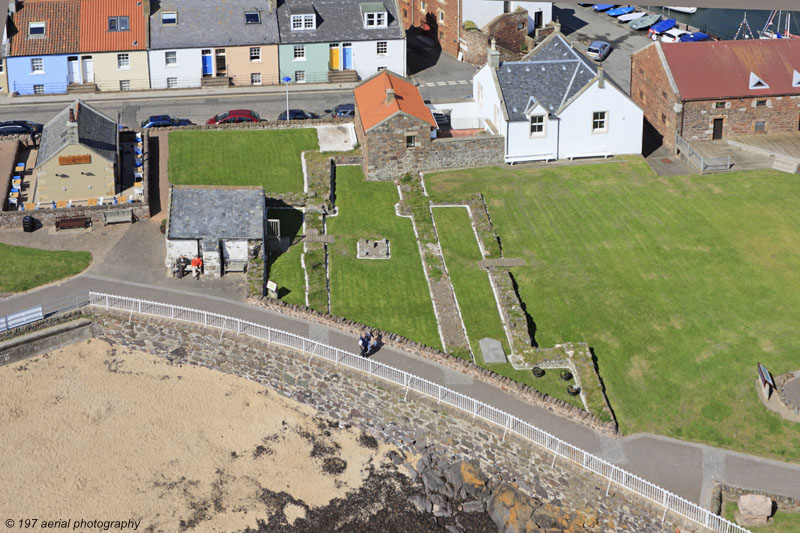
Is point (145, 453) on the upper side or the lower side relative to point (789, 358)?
lower

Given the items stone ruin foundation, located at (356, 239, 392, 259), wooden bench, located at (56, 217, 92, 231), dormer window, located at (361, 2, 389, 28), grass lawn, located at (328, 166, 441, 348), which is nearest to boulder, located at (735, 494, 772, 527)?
grass lawn, located at (328, 166, 441, 348)

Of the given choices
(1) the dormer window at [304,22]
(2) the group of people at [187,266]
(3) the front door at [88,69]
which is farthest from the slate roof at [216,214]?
(1) the dormer window at [304,22]

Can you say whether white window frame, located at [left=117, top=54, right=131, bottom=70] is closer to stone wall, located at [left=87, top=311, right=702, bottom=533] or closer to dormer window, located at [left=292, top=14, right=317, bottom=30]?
dormer window, located at [left=292, top=14, right=317, bottom=30]

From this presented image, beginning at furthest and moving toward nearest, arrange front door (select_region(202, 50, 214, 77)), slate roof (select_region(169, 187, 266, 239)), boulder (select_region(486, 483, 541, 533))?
front door (select_region(202, 50, 214, 77))
slate roof (select_region(169, 187, 266, 239))
boulder (select_region(486, 483, 541, 533))

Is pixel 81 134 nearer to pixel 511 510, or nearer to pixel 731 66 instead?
pixel 511 510

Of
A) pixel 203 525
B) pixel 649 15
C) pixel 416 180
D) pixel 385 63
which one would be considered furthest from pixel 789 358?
pixel 649 15

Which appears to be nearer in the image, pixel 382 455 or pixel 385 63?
pixel 382 455

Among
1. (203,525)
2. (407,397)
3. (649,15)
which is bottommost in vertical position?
(203,525)

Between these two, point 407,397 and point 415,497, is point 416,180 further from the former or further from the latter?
point 415,497
